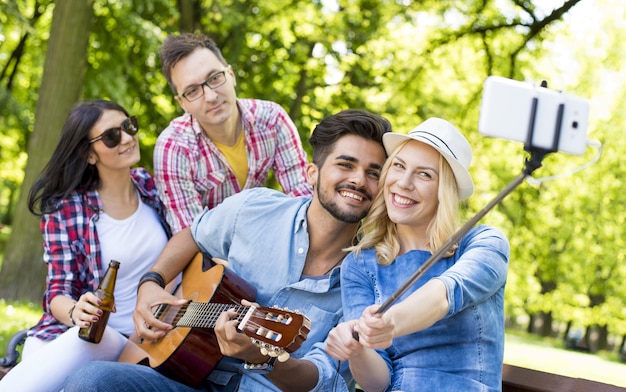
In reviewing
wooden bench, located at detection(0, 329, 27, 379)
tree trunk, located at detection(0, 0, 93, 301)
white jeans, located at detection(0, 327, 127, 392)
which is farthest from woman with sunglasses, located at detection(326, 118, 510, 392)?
tree trunk, located at detection(0, 0, 93, 301)

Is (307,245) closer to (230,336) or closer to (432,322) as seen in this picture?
(230,336)

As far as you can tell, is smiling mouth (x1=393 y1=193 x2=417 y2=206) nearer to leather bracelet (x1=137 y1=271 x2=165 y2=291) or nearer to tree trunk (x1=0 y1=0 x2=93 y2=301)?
leather bracelet (x1=137 y1=271 x2=165 y2=291)

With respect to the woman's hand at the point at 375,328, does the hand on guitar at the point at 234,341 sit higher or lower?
lower

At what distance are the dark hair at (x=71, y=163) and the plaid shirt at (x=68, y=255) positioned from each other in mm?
97

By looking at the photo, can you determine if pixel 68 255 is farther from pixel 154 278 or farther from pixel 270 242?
pixel 270 242

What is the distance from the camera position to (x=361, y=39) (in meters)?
14.3

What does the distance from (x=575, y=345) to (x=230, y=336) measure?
21888 mm

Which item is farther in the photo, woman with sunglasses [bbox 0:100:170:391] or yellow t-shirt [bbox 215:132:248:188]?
yellow t-shirt [bbox 215:132:248:188]

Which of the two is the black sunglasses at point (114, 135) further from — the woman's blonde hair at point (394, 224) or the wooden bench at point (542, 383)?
the wooden bench at point (542, 383)

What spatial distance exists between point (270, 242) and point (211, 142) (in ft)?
3.55

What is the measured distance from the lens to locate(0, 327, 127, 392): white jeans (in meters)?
3.65

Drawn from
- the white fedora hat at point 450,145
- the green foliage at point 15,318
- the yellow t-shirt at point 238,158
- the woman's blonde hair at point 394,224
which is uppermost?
the yellow t-shirt at point 238,158

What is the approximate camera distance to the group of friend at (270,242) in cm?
291

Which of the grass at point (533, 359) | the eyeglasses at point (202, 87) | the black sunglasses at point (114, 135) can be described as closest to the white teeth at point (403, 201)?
the eyeglasses at point (202, 87)
